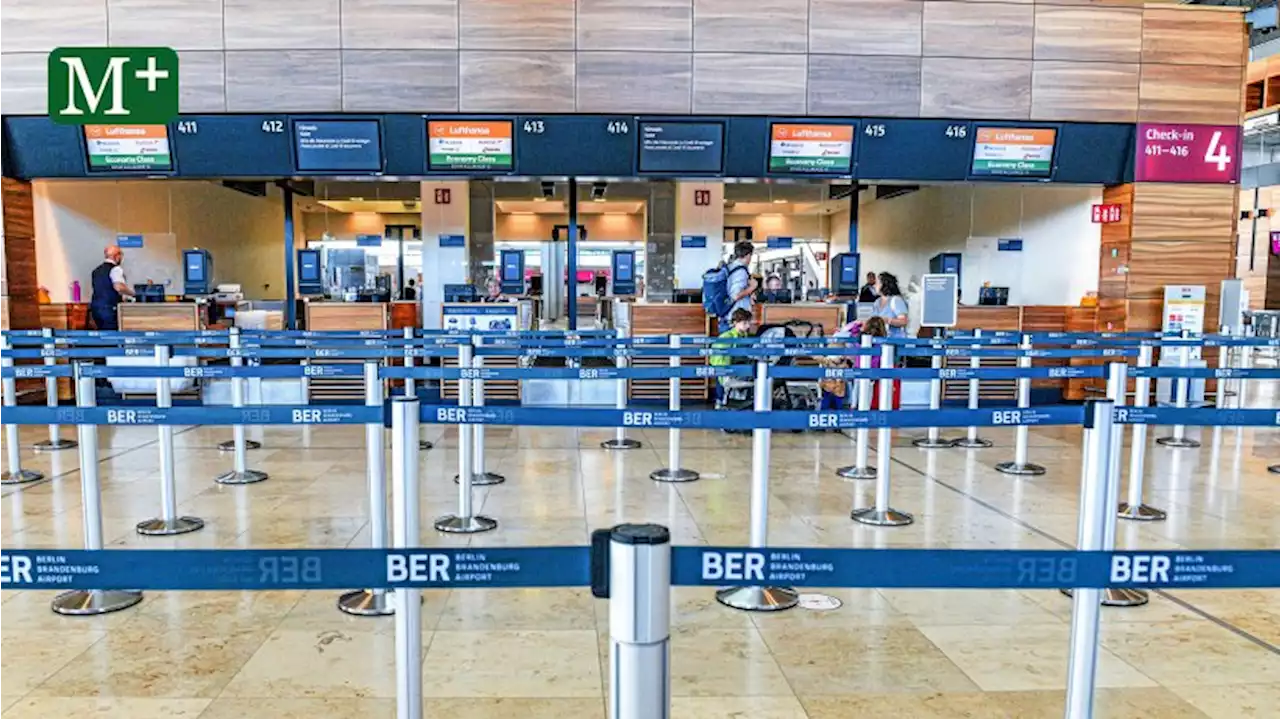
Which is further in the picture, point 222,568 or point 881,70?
point 881,70

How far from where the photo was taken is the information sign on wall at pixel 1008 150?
36.3 ft

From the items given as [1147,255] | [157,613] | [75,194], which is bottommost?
[157,613]

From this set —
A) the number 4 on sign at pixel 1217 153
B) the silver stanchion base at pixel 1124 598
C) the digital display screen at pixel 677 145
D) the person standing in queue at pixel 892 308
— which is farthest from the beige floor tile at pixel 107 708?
the number 4 on sign at pixel 1217 153

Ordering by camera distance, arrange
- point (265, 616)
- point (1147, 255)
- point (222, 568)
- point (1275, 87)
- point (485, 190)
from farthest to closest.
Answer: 1. point (1275, 87)
2. point (485, 190)
3. point (1147, 255)
4. point (265, 616)
5. point (222, 568)

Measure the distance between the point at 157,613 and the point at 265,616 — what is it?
0.49m

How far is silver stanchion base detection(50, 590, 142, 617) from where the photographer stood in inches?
151

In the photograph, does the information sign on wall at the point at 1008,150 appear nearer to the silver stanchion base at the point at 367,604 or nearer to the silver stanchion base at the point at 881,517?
the silver stanchion base at the point at 881,517

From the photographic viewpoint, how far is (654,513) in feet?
18.3

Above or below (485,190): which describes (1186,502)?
below

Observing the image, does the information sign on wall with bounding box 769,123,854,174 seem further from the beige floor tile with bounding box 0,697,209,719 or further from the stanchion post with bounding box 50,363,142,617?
the beige floor tile with bounding box 0,697,209,719

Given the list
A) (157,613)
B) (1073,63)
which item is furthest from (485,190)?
(157,613)

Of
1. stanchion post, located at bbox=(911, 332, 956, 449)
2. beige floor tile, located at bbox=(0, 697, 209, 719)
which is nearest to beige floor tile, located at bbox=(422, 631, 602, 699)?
beige floor tile, located at bbox=(0, 697, 209, 719)

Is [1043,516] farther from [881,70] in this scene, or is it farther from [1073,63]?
[1073,63]

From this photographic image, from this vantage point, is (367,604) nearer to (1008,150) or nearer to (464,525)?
(464,525)
